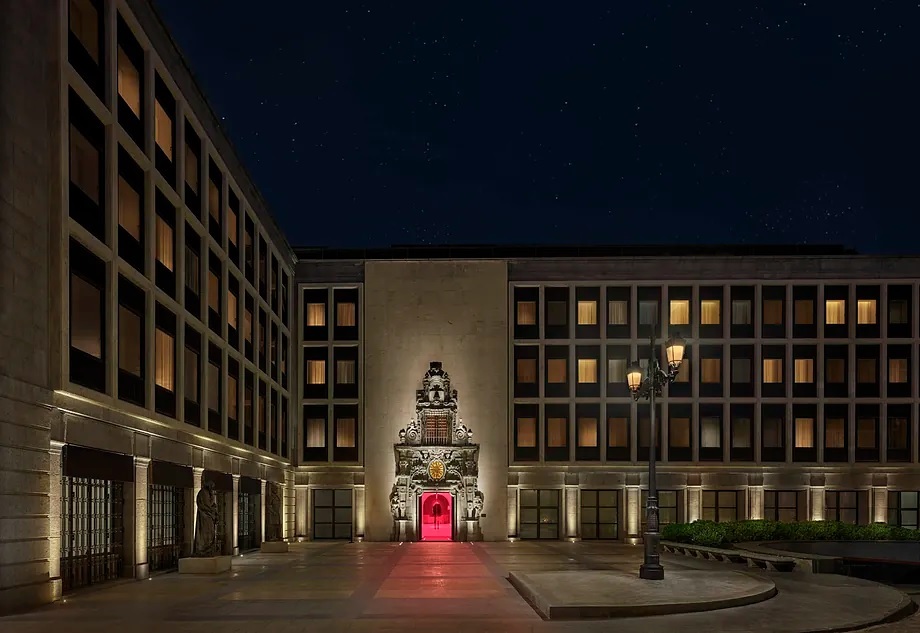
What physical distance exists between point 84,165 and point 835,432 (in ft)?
155

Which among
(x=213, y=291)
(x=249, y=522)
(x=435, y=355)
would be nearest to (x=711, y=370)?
(x=435, y=355)

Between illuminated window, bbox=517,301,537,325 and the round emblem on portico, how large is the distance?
9.94 m

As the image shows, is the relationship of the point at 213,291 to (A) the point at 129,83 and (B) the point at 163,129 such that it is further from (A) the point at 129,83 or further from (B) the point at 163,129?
(A) the point at 129,83

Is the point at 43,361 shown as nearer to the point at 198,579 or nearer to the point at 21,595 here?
the point at 21,595

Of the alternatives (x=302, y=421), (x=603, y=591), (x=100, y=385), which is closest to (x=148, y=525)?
(x=100, y=385)

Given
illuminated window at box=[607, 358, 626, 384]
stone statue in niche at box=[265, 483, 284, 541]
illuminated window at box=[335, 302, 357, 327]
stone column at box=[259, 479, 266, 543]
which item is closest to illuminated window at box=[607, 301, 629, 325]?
illuminated window at box=[607, 358, 626, 384]

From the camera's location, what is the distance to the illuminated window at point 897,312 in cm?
5916

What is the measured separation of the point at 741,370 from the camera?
59906 mm

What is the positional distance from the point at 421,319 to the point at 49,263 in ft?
121

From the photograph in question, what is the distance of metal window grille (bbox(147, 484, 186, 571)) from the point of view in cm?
3372

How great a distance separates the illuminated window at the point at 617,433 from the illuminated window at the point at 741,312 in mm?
9193

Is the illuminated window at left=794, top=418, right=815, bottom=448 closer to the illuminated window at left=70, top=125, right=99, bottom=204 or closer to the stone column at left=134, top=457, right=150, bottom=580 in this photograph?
the stone column at left=134, top=457, right=150, bottom=580

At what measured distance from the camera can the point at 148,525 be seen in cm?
3244

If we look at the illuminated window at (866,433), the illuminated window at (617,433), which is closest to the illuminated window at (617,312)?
the illuminated window at (617,433)
